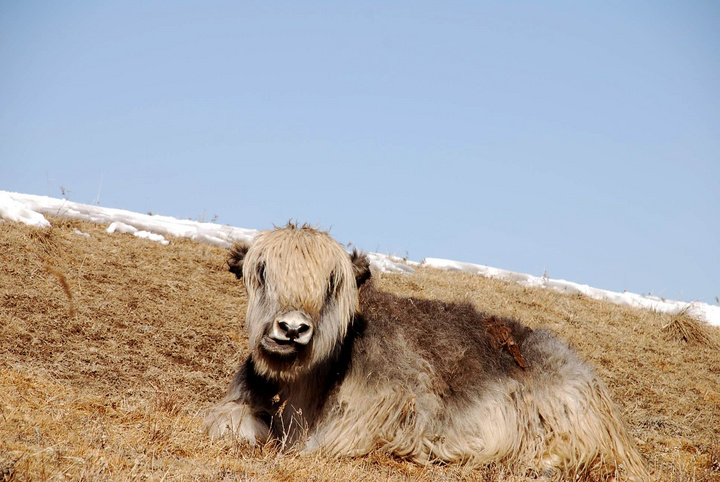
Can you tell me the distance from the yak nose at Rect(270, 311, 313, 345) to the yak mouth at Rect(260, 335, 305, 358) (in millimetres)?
58

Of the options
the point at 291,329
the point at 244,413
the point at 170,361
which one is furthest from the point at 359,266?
the point at 170,361

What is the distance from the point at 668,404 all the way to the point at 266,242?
654 centimetres

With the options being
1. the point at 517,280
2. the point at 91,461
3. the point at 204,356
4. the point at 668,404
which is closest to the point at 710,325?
the point at 517,280

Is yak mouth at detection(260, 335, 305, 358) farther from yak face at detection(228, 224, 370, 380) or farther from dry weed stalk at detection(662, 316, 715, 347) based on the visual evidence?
dry weed stalk at detection(662, 316, 715, 347)

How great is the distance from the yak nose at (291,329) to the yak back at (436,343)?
2.84 feet

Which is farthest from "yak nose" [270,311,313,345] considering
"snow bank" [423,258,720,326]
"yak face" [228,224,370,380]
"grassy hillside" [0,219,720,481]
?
"snow bank" [423,258,720,326]

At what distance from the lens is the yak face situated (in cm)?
570

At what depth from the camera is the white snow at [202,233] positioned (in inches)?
475

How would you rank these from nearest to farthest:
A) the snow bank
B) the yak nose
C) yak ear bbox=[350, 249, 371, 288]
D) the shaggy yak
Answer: the yak nose < the shaggy yak < yak ear bbox=[350, 249, 371, 288] < the snow bank

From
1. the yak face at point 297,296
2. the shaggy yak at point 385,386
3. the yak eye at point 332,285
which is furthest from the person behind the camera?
the yak eye at point 332,285

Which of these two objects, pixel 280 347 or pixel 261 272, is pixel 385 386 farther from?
pixel 261 272

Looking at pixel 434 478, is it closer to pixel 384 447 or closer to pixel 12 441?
pixel 384 447

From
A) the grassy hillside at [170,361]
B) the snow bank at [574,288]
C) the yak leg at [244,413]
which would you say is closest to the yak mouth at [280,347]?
the yak leg at [244,413]

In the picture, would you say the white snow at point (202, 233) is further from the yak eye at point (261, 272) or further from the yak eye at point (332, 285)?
the yak eye at point (332, 285)
